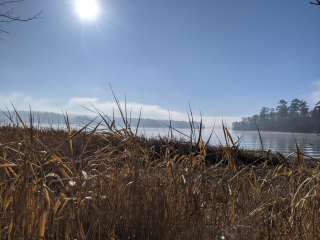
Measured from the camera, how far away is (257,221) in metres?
2.20

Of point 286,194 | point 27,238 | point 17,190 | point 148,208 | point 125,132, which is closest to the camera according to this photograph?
point 27,238

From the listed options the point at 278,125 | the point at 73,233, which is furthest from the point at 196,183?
the point at 278,125

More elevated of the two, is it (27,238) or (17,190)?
(17,190)

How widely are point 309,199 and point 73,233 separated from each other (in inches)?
56.8

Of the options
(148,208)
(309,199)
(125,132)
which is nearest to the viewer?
(148,208)

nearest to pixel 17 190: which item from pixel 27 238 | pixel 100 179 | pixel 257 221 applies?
pixel 27 238

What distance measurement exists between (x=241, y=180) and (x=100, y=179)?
1086 mm

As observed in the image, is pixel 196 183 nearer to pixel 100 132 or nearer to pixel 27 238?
pixel 100 132

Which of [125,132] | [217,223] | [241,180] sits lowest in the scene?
[217,223]

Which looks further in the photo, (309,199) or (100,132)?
(100,132)

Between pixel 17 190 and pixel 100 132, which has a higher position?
pixel 100 132

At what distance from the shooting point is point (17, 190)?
1.77m

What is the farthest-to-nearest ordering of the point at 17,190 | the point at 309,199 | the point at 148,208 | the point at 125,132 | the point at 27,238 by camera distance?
the point at 125,132, the point at 309,199, the point at 148,208, the point at 17,190, the point at 27,238

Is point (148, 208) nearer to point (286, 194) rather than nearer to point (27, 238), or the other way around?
point (27, 238)
